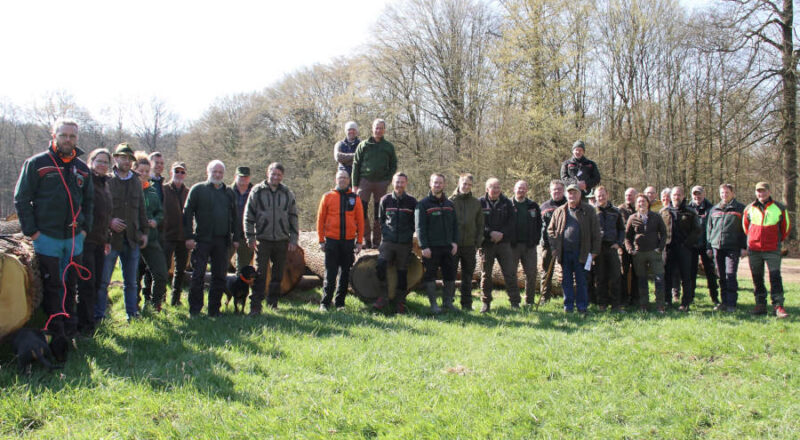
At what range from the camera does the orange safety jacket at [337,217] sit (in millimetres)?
7000

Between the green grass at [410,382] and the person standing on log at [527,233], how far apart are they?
175 cm

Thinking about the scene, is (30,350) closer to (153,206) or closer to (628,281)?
(153,206)

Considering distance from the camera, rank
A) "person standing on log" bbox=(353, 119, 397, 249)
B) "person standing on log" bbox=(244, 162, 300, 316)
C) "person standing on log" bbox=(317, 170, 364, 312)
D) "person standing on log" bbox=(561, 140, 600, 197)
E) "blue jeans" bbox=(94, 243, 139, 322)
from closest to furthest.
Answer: "blue jeans" bbox=(94, 243, 139, 322) → "person standing on log" bbox=(244, 162, 300, 316) → "person standing on log" bbox=(317, 170, 364, 312) → "person standing on log" bbox=(353, 119, 397, 249) → "person standing on log" bbox=(561, 140, 600, 197)

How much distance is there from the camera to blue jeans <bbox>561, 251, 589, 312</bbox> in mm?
7055

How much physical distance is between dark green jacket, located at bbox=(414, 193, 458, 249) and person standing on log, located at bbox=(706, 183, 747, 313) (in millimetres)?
4189

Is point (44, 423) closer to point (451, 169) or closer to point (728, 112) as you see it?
point (451, 169)

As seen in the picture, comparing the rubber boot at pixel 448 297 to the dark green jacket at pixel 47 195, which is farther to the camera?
the rubber boot at pixel 448 297

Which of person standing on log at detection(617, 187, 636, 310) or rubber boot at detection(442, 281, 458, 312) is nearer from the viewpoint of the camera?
rubber boot at detection(442, 281, 458, 312)

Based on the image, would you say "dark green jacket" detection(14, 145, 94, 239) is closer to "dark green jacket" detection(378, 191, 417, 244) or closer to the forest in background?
"dark green jacket" detection(378, 191, 417, 244)

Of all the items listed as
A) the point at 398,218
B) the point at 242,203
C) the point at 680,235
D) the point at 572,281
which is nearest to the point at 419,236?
the point at 398,218

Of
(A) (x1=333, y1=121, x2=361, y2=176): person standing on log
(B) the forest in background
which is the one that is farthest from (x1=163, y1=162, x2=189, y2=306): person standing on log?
(B) the forest in background

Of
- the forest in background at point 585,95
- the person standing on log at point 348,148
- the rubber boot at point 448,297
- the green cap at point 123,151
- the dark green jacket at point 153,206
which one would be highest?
Result: the forest in background at point 585,95

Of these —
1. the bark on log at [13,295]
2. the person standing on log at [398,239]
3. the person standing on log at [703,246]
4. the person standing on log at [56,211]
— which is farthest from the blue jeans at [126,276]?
the person standing on log at [703,246]

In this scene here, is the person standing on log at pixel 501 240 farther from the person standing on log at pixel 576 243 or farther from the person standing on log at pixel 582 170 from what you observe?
the person standing on log at pixel 582 170
